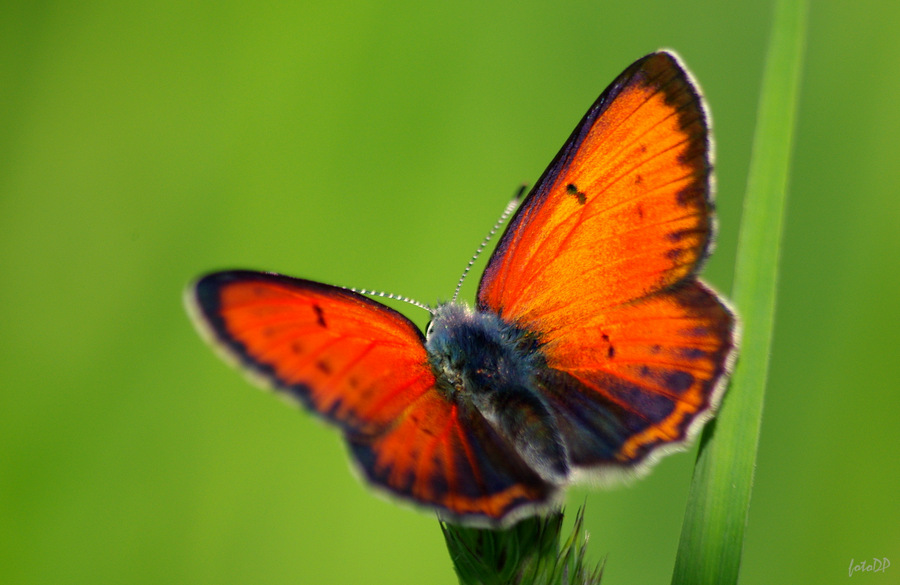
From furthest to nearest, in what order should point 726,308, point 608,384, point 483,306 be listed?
point 483,306 < point 608,384 < point 726,308

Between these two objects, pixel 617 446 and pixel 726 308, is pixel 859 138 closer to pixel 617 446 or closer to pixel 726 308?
pixel 726 308

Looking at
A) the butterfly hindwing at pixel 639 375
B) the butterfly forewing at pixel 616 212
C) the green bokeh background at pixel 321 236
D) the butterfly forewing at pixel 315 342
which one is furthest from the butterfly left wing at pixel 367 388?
the green bokeh background at pixel 321 236

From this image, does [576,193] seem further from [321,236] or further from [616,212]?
[321,236]

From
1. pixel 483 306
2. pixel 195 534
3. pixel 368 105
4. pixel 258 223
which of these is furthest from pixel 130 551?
pixel 368 105

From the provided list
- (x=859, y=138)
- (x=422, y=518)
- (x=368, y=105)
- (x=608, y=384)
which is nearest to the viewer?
(x=608, y=384)

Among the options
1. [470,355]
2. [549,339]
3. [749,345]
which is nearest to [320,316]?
[470,355]
